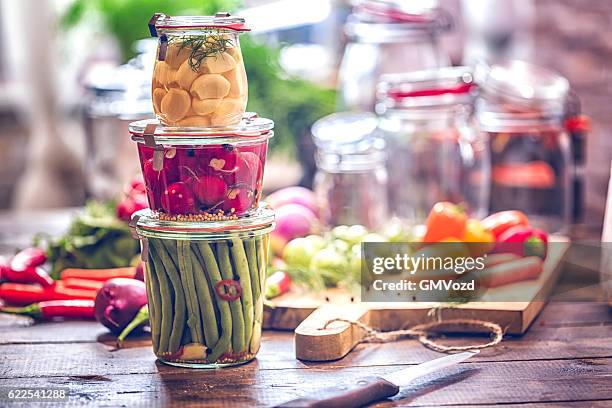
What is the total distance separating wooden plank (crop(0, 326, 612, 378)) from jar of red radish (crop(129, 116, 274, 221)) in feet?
0.67

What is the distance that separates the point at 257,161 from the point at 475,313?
39 centimetres

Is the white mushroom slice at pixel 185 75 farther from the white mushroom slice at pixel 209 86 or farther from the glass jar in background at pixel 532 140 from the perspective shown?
the glass jar in background at pixel 532 140

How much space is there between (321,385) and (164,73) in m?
0.41

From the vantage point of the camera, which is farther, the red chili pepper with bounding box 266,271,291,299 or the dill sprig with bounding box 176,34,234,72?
the red chili pepper with bounding box 266,271,291,299

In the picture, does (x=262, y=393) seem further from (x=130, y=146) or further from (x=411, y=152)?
(x=130, y=146)

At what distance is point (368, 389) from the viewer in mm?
1048

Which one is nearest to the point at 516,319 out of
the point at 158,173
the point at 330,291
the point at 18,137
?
the point at 330,291

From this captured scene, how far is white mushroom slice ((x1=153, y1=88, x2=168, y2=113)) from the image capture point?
1.15m

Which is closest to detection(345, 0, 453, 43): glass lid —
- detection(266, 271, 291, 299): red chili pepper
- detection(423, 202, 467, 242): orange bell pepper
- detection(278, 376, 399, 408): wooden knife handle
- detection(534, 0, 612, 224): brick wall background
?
detection(534, 0, 612, 224): brick wall background

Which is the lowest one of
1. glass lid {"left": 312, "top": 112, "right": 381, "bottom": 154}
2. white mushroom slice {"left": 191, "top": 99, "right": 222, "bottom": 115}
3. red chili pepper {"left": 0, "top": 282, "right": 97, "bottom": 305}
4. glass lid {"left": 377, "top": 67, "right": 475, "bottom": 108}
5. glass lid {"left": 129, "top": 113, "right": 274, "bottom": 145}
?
red chili pepper {"left": 0, "top": 282, "right": 97, "bottom": 305}

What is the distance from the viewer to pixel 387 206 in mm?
1887

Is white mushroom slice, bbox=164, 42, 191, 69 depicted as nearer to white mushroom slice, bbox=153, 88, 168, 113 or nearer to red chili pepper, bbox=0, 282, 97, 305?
white mushroom slice, bbox=153, 88, 168, 113

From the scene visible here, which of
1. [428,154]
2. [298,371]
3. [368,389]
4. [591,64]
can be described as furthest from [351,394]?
[591,64]

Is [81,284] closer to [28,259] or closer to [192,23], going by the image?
[28,259]
